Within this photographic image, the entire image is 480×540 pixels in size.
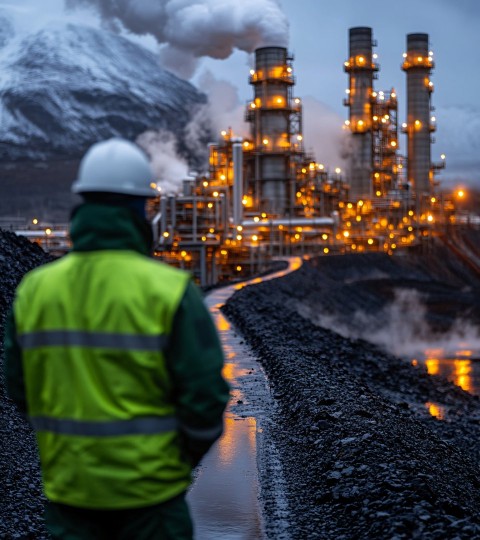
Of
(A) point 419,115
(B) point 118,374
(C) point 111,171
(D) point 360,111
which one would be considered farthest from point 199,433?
(A) point 419,115

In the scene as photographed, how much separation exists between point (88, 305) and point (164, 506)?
753 millimetres

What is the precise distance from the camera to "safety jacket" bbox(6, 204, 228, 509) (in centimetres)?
343

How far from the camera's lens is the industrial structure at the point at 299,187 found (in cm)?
5622

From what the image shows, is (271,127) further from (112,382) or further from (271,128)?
(112,382)

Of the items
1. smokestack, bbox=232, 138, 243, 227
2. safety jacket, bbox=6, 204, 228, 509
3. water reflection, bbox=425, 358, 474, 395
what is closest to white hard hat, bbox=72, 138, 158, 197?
safety jacket, bbox=6, 204, 228, 509

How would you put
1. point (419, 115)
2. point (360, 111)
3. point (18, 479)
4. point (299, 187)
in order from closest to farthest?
point (18, 479) → point (299, 187) → point (360, 111) → point (419, 115)

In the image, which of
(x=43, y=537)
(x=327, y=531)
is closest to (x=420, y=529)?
(x=327, y=531)

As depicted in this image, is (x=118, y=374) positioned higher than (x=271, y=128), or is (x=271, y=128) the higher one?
(x=271, y=128)

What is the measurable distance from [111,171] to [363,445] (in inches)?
254

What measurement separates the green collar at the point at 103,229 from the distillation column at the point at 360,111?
269ft

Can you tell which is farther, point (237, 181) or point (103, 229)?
point (237, 181)

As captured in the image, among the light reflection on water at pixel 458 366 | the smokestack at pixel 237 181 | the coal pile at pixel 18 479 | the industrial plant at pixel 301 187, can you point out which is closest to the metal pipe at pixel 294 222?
the industrial plant at pixel 301 187

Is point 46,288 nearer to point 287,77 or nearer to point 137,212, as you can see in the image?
point 137,212

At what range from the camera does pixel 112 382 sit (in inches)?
136
